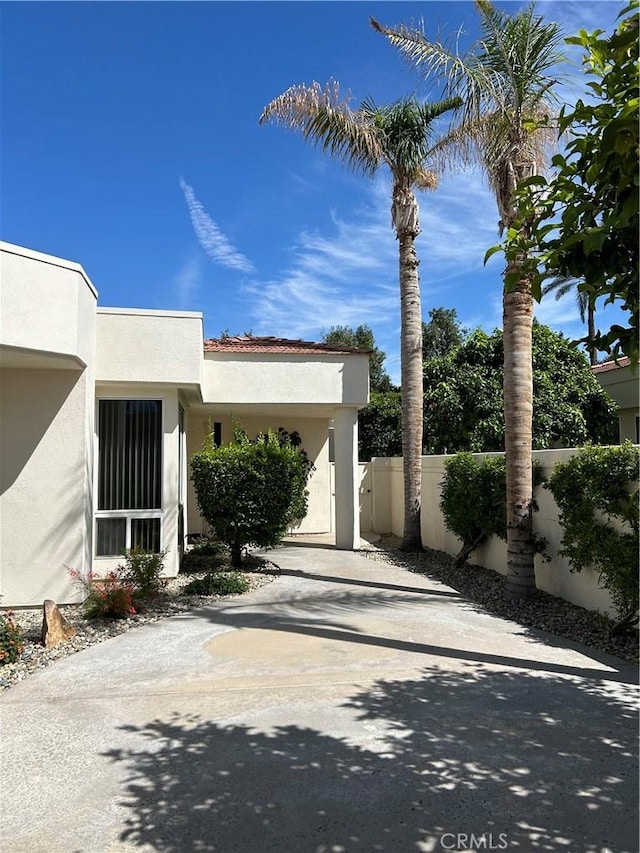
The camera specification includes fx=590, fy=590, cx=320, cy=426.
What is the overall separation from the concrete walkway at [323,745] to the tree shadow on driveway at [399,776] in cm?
1

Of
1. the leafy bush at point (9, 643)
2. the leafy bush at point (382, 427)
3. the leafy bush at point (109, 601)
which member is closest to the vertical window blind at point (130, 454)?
Answer: the leafy bush at point (109, 601)

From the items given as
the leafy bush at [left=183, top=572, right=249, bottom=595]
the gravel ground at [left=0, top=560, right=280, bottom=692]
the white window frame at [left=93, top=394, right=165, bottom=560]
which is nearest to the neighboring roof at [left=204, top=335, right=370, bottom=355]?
the white window frame at [left=93, top=394, right=165, bottom=560]

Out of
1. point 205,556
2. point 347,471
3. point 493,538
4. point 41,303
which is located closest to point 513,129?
point 493,538

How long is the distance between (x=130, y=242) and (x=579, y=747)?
1342 centimetres

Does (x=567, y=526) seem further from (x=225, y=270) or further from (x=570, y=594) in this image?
(x=225, y=270)

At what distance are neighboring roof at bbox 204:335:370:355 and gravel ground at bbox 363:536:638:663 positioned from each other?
4478 millimetres

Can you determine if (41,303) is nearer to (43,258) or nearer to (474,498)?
(43,258)

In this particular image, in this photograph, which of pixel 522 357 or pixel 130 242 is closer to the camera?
pixel 522 357

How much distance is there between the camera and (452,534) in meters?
12.1

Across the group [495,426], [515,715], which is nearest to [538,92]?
[515,715]

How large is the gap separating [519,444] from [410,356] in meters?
4.99

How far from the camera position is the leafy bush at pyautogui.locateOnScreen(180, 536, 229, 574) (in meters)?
11.3

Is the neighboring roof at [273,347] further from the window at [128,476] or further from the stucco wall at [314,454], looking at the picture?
the stucco wall at [314,454]

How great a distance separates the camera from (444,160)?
12.3 meters
